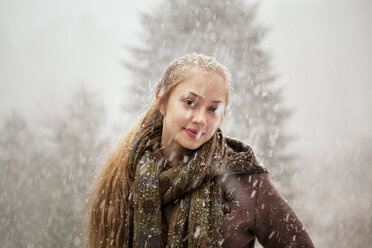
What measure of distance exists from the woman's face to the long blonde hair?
55mm

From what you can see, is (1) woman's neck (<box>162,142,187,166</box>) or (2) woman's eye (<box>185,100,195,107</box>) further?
(1) woman's neck (<box>162,142,187,166</box>)

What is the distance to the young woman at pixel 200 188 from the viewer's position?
1675 mm

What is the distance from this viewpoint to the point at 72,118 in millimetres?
10969

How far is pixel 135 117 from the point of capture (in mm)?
3121

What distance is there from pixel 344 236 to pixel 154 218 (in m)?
13.1

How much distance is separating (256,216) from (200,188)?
357mm

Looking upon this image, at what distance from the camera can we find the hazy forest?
753 cm

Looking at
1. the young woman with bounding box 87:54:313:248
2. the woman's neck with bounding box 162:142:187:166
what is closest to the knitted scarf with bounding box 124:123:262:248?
the young woman with bounding box 87:54:313:248

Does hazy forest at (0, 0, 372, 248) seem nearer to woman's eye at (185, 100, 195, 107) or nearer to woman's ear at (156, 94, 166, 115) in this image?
woman's ear at (156, 94, 166, 115)

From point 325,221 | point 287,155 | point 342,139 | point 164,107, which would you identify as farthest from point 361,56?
point 164,107

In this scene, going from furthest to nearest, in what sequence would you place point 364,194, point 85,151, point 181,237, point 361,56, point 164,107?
point 361,56 < point 364,194 < point 85,151 < point 164,107 < point 181,237

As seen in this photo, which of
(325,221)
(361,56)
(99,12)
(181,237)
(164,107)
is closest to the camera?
(181,237)

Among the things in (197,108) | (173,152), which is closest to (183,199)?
(173,152)

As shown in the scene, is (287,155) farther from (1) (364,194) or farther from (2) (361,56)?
(2) (361,56)
